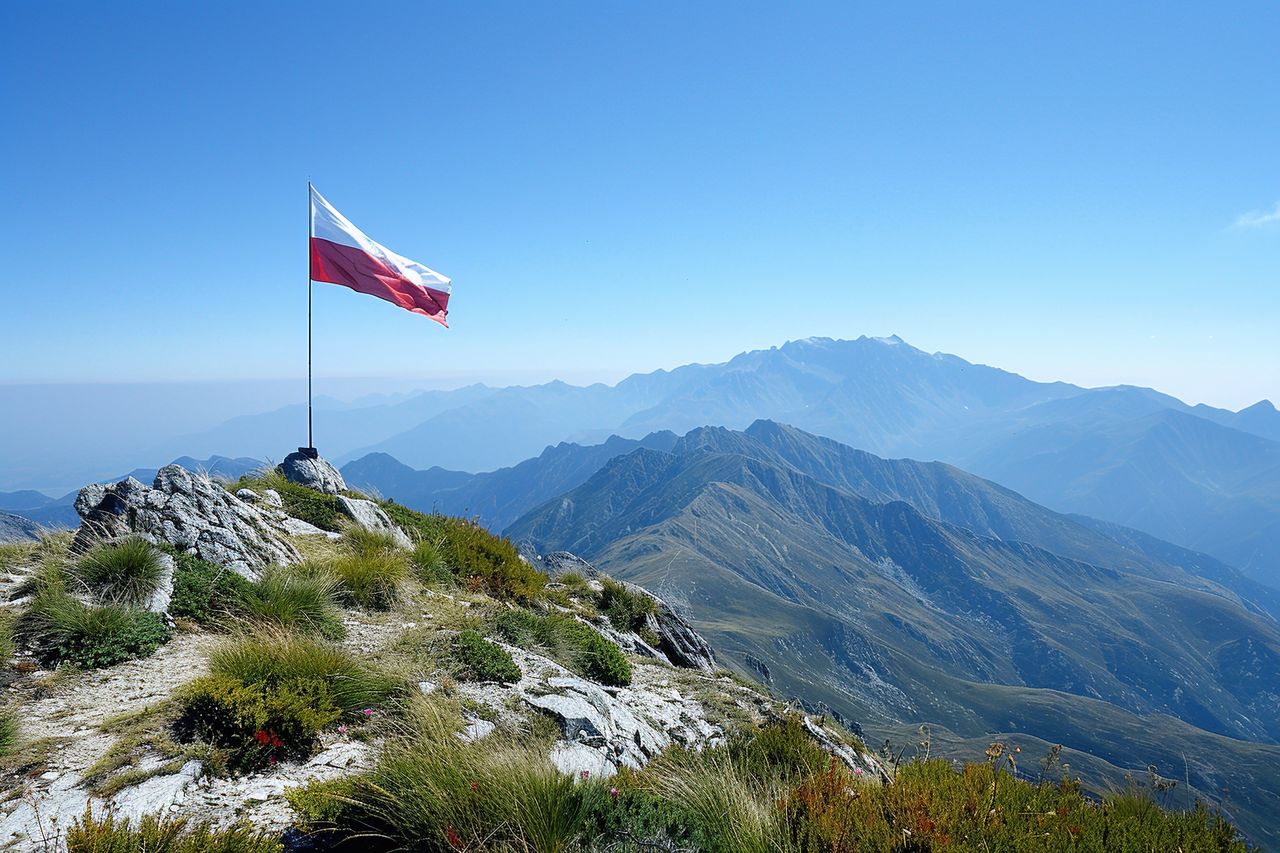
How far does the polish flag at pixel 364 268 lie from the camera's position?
1767 centimetres

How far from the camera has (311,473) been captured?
19641 millimetres

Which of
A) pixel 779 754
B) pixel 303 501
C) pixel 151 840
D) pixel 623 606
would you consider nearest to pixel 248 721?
pixel 151 840

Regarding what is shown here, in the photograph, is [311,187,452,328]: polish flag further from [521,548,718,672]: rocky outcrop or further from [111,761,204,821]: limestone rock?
[111,761,204,821]: limestone rock

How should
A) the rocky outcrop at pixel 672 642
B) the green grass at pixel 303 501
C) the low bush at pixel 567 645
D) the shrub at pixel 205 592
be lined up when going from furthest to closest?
the rocky outcrop at pixel 672 642
the green grass at pixel 303 501
the low bush at pixel 567 645
the shrub at pixel 205 592

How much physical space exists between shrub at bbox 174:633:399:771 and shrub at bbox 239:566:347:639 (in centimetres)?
170

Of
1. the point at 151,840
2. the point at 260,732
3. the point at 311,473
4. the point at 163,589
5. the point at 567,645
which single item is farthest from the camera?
the point at 311,473

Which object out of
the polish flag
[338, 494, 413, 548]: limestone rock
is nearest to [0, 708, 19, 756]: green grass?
[338, 494, 413, 548]: limestone rock

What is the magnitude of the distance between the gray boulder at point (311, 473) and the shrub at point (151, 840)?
16134 mm

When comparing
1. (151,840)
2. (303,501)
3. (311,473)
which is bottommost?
(303,501)

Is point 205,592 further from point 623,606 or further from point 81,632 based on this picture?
point 623,606

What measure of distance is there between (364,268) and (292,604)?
12.0 m

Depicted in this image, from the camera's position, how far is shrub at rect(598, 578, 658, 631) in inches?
661

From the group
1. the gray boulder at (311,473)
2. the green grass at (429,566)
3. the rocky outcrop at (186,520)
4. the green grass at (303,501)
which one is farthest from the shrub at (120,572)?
the gray boulder at (311,473)

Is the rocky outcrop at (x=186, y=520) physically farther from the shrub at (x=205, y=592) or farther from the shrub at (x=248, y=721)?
the shrub at (x=248, y=721)
